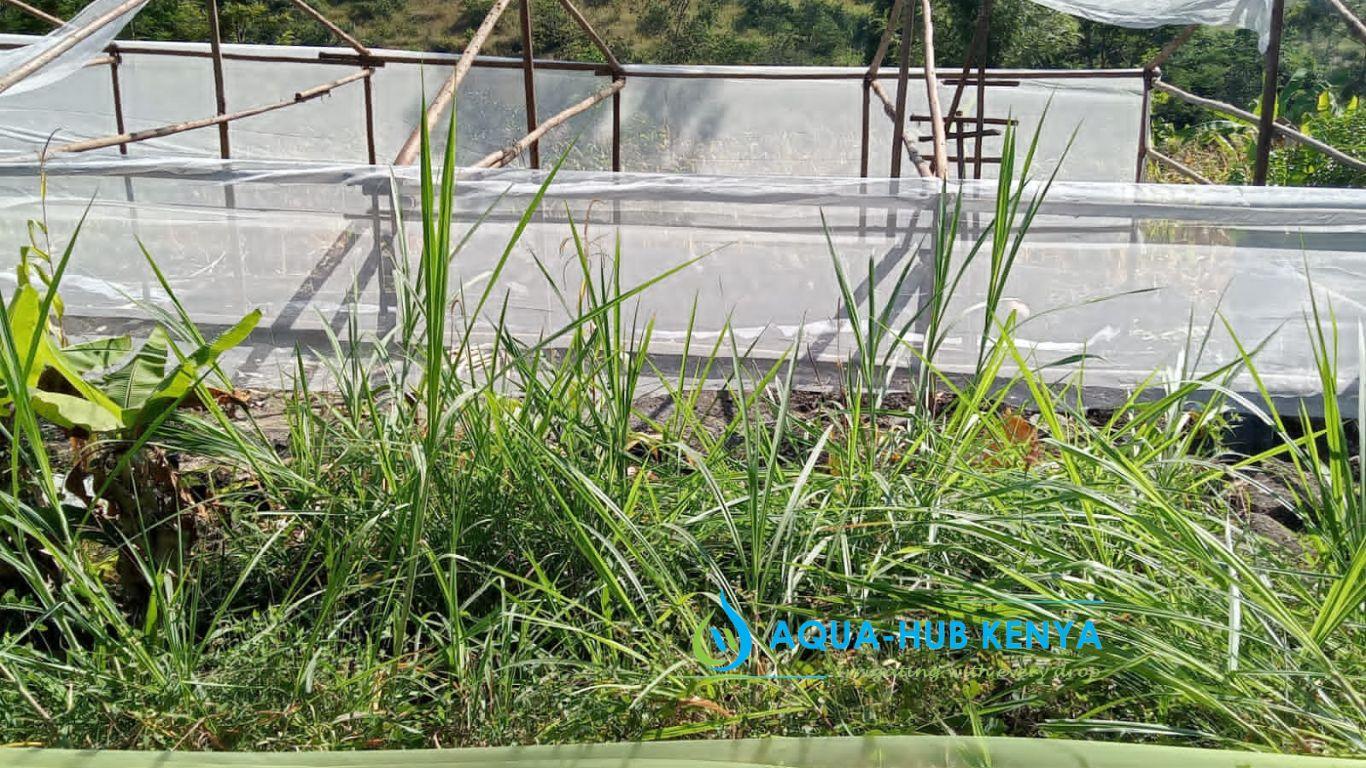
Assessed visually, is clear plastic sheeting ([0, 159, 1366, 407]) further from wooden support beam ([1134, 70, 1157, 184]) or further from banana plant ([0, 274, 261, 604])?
wooden support beam ([1134, 70, 1157, 184])

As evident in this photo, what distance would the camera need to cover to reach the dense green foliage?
41.0ft

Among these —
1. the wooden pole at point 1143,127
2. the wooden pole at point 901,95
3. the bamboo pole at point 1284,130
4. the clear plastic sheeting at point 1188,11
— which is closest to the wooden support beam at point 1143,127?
the wooden pole at point 1143,127

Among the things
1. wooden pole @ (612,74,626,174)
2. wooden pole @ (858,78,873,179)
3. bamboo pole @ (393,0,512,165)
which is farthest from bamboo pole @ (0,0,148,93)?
wooden pole @ (858,78,873,179)

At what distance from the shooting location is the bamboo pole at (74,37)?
392 centimetres

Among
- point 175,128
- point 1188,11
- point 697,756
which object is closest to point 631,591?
point 697,756

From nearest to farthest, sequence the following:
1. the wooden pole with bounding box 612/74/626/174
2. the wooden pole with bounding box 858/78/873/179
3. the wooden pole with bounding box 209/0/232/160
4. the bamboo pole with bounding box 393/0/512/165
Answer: the bamboo pole with bounding box 393/0/512/165 < the wooden pole with bounding box 209/0/232/160 < the wooden pole with bounding box 612/74/626/174 < the wooden pole with bounding box 858/78/873/179

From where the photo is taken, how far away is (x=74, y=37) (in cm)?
419

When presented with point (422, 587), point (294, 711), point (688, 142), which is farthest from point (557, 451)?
point (688, 142)

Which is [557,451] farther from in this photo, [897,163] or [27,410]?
[897,163]

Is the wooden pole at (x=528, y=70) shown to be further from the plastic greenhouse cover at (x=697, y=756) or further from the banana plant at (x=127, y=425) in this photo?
the plastic greenhouse cover at (x=697, y=756)

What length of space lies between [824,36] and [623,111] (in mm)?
10578

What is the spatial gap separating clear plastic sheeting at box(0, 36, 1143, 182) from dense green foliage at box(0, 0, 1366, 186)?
3775 mm

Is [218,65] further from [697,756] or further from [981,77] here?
[697,756]

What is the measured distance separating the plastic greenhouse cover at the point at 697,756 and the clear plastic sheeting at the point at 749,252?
6.70 feet
